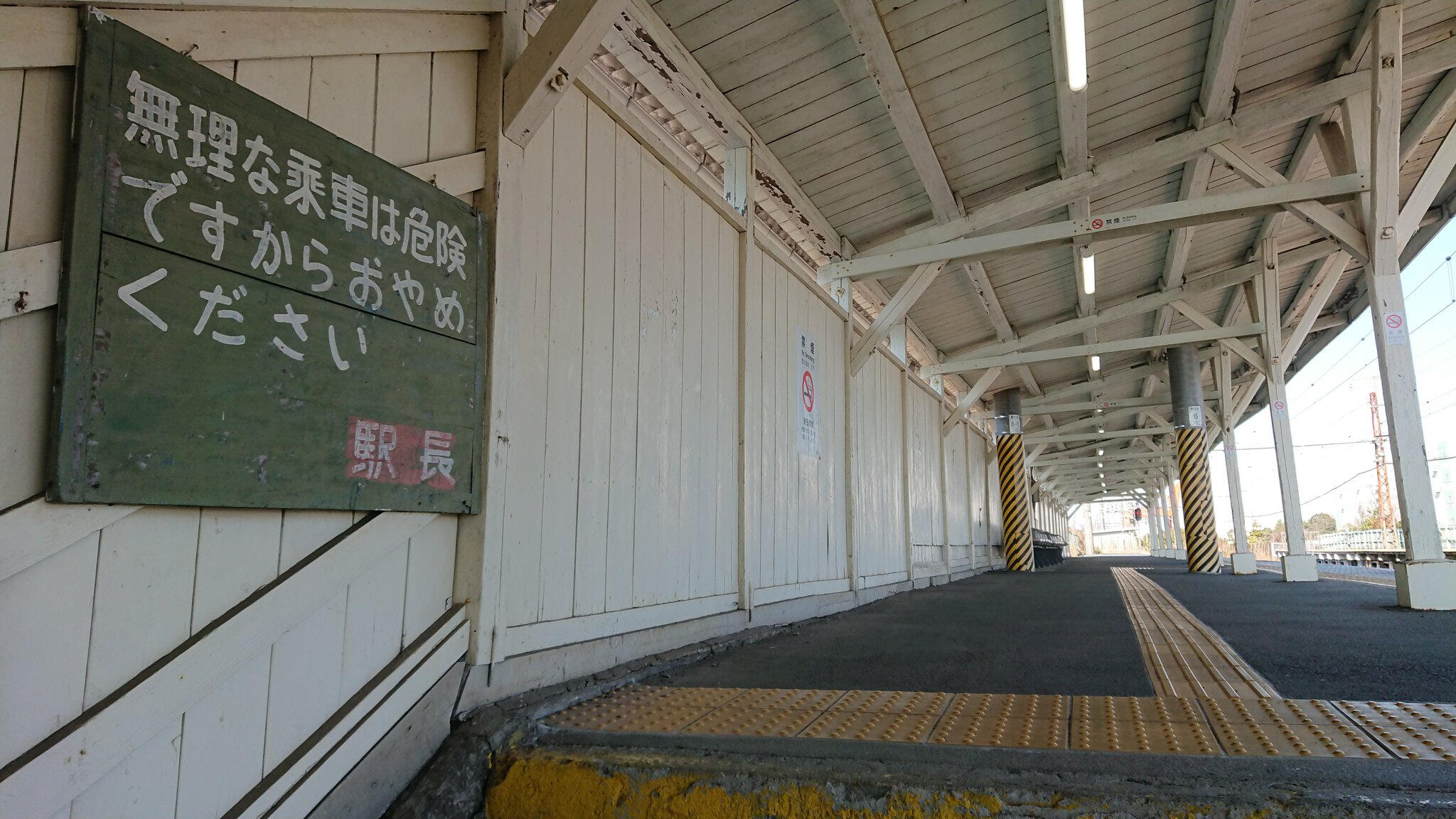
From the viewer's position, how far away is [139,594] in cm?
179

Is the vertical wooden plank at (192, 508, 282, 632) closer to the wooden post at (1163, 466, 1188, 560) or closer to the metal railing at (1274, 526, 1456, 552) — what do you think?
the metal railing at (1274, 526, 1456, 552)

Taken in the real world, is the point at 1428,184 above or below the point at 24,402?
above

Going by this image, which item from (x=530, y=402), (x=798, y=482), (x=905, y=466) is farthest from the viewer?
(x=905, y=466)

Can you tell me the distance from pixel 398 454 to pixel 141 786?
3.37ft

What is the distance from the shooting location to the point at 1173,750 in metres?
2.00

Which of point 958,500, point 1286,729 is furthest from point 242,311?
point 958,500

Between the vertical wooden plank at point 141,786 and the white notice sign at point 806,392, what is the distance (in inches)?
191

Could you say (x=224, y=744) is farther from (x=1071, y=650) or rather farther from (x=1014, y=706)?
(x=1071, y=650)

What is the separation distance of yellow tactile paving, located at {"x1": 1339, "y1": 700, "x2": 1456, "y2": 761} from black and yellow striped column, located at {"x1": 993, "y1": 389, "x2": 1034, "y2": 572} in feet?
51.2


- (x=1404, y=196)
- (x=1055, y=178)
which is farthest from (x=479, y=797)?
(x=1404, y=196)

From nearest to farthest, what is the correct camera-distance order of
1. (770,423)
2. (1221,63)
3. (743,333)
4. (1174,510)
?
Answer: 1. (743,333)
2. (770,423)
3. (1221,63)
4. (1174,510)

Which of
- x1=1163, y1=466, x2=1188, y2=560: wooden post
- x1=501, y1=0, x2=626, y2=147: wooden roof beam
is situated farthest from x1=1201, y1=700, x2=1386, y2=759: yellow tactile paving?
x1=1163, y1=466, x2=1188, y2=560: wooden post

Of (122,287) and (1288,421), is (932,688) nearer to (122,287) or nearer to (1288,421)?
(122,287)

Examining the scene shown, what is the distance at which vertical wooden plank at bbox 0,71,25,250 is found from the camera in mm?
1626
